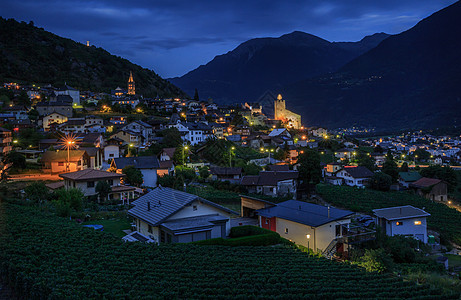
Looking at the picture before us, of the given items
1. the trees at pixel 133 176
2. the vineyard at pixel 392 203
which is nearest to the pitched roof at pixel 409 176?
the vineyard at pixel 392 203

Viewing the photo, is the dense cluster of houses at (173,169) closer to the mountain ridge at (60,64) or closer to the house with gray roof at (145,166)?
the house with gray roof at (145,166)

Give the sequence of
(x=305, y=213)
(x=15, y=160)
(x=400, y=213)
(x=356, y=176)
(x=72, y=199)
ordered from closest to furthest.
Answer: (x=305, y=213) → (x=72, y=199) → (x=400, y=213) → (x=15, y=160) → (x=356, y=176)

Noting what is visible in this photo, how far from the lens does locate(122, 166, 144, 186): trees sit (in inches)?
1387

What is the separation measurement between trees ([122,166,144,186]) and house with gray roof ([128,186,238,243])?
14.1m

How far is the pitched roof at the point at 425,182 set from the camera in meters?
51.4

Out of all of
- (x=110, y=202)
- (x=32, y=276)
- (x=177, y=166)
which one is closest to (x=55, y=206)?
(x=110, y=202)

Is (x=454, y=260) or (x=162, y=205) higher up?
(x=162, y=205)

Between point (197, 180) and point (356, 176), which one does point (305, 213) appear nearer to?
point (197, 180)

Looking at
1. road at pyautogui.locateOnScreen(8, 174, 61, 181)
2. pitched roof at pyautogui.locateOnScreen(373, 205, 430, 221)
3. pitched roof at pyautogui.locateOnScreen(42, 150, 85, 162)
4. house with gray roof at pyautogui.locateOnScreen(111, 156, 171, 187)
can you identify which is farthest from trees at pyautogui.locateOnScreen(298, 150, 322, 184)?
road at pyautogui.locateOnScreen(8, 174, 61, 181)

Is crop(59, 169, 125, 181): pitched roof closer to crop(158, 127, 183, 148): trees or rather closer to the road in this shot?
the road

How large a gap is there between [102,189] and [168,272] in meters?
17.4

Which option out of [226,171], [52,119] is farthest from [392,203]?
[52,119]

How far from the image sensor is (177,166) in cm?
4638

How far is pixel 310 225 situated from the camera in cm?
2134
